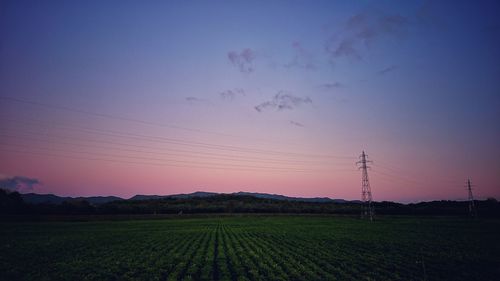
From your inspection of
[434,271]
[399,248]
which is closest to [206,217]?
[399,248]

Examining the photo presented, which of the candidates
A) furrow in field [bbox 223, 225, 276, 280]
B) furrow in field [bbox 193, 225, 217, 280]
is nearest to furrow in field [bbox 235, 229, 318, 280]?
furrow in field [bbox 223, 225, 276, 280]

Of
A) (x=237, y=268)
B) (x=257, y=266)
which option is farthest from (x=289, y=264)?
(x=237, y=268)

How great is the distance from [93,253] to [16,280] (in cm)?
1109

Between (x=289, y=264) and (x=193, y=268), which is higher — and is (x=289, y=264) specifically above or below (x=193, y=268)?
above

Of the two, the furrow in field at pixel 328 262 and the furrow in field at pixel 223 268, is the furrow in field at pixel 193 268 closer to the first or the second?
the furrow in field at pixel 223 268

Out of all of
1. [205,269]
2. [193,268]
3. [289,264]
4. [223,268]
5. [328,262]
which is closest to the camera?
[205,269]

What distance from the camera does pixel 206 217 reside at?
11256 centimetres

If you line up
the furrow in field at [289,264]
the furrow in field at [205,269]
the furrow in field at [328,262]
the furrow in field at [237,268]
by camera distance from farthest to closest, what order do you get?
the furrow in field at [328,262]
the furrow in field at [289,264]
the furrow in field at [205,269]
the furrow in field at [237,268]

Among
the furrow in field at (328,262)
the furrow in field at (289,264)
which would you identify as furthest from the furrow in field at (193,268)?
the furrow in field at (328,262)

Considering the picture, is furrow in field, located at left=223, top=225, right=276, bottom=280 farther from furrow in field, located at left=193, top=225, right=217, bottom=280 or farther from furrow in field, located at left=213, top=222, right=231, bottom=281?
furrow in field, located at left=193, top=225, right=217, bottom=280

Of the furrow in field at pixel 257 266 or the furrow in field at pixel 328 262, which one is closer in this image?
the furrow in field at pixel 257 266

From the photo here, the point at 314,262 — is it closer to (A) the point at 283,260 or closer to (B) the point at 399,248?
(A) the point at 283,260

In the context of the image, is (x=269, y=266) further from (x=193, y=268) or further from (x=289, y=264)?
(x=193, y=268)

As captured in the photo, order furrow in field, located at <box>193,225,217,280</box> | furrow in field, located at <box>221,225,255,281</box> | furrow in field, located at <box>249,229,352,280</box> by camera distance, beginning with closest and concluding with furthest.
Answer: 1. furrow in field, located at <box>221,225,255,281</box>
2. furrow in field, located at <box>193,225,217,280</box>
3. furrow in field, located at <box>249,229,352,280</box>
